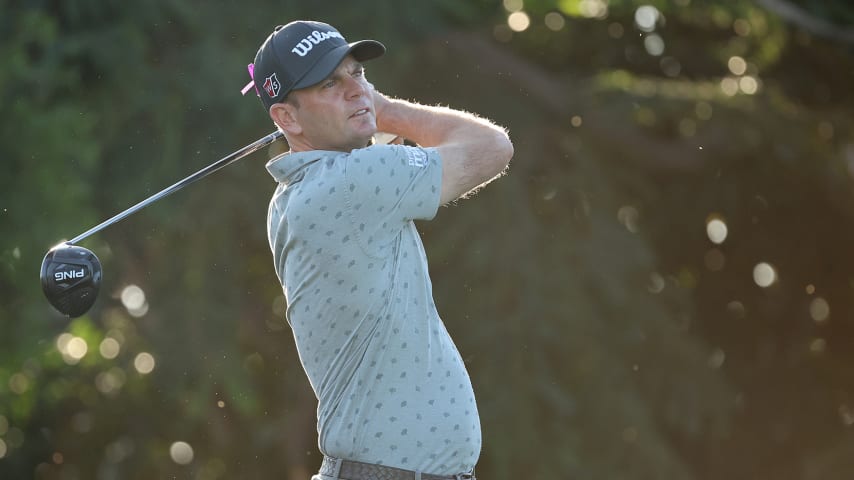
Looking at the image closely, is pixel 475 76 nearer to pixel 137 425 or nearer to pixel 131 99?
pixel 131 99

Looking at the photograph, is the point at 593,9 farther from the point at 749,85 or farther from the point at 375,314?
the point at 375,314

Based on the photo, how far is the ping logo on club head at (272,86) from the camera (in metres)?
3.13

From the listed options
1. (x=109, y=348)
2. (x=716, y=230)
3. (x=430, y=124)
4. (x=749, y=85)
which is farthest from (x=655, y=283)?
(x=430, y=124)

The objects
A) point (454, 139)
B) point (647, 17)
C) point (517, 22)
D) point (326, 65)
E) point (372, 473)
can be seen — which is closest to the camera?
point (372, 473)

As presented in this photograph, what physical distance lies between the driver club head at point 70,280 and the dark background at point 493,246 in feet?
12.6

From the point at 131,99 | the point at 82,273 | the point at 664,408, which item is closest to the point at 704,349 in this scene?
the point at 664,408

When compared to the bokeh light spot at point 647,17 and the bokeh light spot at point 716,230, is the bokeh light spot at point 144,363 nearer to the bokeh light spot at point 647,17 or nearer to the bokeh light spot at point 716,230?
the bokeh light spot at point 716,230

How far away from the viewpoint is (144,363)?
7.73 metres

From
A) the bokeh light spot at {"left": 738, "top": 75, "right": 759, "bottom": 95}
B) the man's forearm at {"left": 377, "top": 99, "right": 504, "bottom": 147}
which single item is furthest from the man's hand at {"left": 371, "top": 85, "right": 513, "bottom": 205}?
the bokeh light spot at {"left": 738, "top": 75, "right": 759, "bottom": 95}

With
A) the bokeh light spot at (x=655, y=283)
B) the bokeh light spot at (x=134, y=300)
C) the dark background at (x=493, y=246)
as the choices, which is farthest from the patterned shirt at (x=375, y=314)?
the bokeh light spot at (x=655, y=283)

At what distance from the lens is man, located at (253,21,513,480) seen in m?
2.95

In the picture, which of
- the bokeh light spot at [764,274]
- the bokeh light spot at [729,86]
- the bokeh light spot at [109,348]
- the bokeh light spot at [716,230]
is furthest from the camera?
the bokeh light spot at [764,274]

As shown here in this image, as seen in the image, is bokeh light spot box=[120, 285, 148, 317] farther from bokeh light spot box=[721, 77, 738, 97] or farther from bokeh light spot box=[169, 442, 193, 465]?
bokeh light spot box=[721, 77, 738, 97]

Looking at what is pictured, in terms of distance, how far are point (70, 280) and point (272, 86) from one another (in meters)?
0.62
